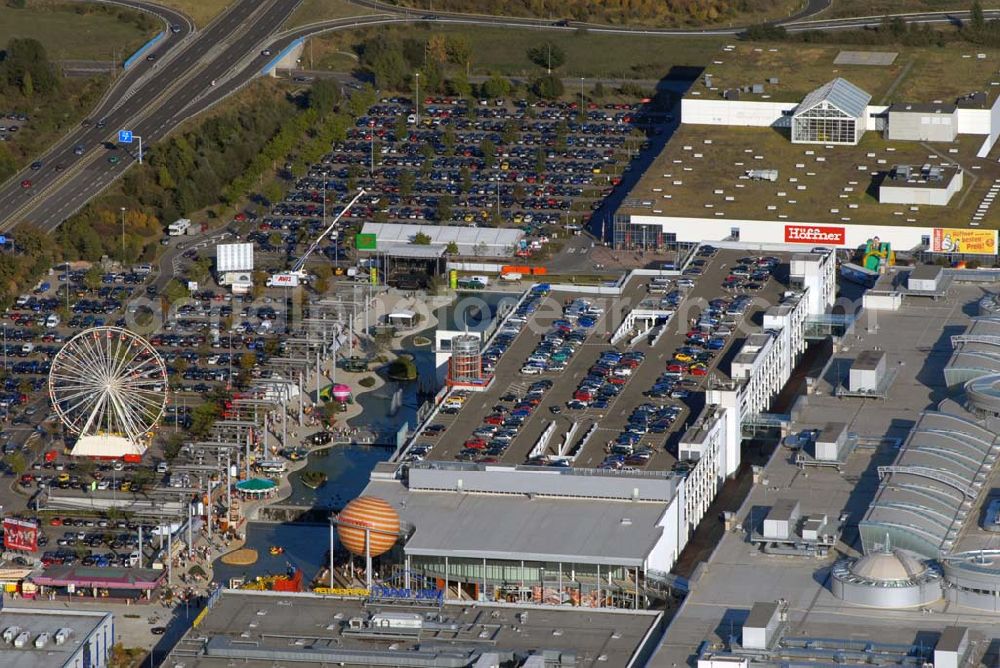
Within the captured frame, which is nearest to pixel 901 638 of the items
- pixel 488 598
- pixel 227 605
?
pixel 488 598

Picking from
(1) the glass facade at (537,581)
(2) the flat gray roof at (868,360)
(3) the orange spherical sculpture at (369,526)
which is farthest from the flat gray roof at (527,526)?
(2) the flat gray roof at (868,360)

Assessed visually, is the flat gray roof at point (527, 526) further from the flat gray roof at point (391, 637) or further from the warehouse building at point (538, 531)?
the flat gray roof at point (391, 637)

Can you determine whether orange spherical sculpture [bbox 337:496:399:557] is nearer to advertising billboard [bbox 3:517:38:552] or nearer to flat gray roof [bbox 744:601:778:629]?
advertising billboard [bbox 3:517:38:552]

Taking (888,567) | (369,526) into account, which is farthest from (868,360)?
(369,526)

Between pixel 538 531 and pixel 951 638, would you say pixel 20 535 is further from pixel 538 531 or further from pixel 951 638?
pixel 951 638

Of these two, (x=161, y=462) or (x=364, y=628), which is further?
(x=161, y=462)

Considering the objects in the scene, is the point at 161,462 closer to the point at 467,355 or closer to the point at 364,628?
the point at 467,355
